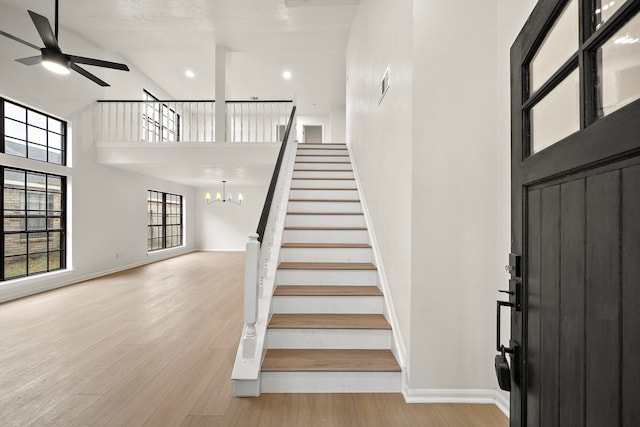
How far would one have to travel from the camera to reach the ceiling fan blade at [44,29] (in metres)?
2.99

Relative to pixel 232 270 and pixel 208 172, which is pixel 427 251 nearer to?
pixel 232 270

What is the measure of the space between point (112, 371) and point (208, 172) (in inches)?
223

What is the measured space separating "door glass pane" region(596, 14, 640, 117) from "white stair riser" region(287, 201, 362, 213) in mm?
3426

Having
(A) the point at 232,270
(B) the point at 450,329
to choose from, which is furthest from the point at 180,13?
(B) the point at 450,329

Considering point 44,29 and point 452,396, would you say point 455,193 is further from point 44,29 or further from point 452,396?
point 44,29

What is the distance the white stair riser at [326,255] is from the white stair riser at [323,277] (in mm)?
335

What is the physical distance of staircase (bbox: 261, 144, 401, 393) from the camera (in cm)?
215

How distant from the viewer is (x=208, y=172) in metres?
7.57

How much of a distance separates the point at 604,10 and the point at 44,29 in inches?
173

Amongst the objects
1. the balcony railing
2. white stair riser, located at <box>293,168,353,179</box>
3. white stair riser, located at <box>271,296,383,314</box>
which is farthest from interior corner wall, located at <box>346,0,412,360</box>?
the balcony railing

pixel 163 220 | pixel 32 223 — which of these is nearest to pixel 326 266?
pixel 32 223

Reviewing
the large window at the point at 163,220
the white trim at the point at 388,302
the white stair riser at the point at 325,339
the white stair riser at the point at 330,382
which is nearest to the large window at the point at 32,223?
the large window at the point at 163,220

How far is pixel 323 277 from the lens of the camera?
3.01 metres

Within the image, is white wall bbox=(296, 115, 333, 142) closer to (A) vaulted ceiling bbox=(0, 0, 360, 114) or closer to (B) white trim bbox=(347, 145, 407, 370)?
(A) vaulted ceiling bbox=(0, 0, 360, 114)
